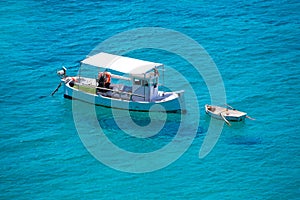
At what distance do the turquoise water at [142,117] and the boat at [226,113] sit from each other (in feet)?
2.60

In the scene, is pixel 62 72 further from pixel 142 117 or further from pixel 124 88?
pixel 142 117

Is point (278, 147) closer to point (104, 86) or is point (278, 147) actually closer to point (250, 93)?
point (250, 93)

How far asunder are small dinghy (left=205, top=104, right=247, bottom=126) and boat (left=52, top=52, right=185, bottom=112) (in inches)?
116

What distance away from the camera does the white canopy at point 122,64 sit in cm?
6500

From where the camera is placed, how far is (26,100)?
6912cm

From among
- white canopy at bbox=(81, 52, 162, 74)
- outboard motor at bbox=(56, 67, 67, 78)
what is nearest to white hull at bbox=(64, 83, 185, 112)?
white canopy at bbox=(81, 52, 162, 74)

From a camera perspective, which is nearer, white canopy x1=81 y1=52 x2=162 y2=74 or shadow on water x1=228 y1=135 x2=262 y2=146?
shadow on water x1=228 y1=135 x2=262 y2=146

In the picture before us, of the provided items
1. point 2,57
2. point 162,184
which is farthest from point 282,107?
point 2,57

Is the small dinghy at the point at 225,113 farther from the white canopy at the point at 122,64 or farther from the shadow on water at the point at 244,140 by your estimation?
the white canopy at the point at 122,64

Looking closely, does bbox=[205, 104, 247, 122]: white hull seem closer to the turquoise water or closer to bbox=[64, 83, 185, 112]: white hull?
the turquoise water

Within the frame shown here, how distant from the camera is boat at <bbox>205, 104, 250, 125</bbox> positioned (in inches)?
2464

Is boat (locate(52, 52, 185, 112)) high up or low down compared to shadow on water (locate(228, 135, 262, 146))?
up

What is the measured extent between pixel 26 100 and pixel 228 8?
32.5 meters

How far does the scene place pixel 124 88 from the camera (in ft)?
219
